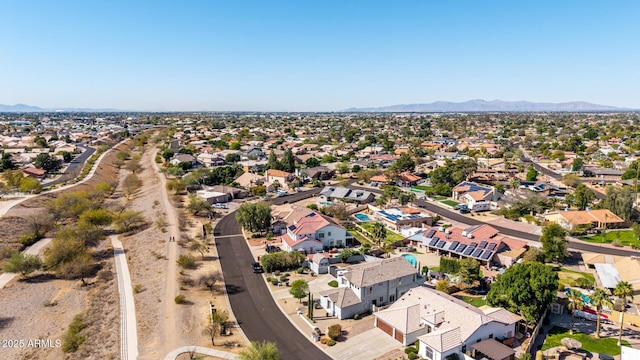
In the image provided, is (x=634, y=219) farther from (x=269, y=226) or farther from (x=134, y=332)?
(x=134, y=332)

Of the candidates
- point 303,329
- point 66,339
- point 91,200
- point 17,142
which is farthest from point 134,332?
point 17,142

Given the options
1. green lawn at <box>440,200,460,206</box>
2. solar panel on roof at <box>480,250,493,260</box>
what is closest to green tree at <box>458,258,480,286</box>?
solar panel on roof at <box>480,250,493,260</box>

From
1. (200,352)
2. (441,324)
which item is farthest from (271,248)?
(441,324)

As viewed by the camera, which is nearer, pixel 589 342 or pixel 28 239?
pixel 589 342

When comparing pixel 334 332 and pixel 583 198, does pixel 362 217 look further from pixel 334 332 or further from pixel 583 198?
pixel 583 198

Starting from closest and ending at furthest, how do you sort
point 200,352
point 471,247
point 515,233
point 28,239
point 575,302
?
point 200,352
point 575,302
point 471,247
point 28,239
point 515,233

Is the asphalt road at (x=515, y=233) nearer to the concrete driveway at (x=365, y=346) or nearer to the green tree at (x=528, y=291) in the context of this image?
the green tree at (x=528, y=291)
